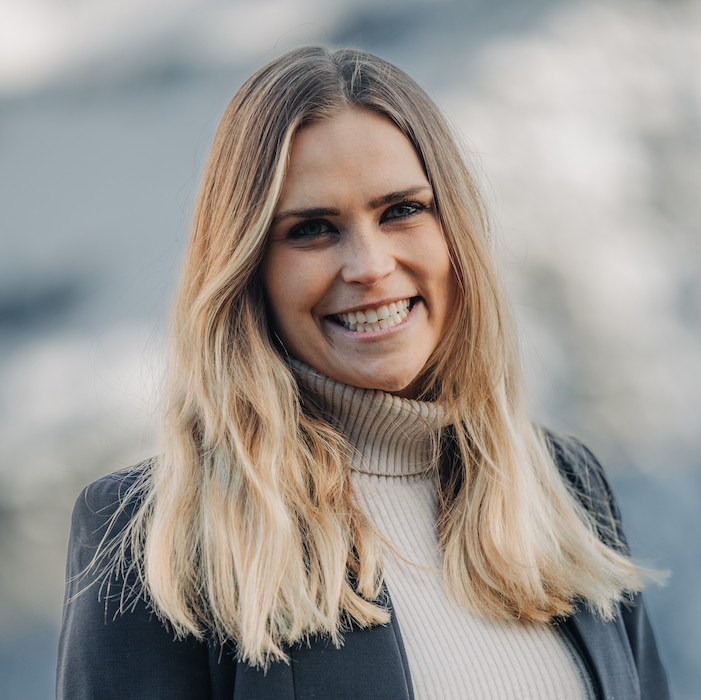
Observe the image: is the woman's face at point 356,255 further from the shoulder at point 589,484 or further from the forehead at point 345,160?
the shoulder at point 589,484

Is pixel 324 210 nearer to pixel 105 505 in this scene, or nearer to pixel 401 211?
pixel 401 211

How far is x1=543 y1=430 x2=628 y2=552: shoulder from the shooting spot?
7.25 feet

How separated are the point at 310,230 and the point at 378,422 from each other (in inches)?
14.4

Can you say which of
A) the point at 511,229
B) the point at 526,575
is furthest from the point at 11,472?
the point at 526,575

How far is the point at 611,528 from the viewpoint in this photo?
7.27 ft

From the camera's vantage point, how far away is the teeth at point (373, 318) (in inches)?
70.4

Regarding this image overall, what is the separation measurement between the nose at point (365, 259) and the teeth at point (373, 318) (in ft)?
0.19

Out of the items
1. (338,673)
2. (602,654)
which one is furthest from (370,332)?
(602,654)

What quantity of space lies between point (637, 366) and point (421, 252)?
287 cm

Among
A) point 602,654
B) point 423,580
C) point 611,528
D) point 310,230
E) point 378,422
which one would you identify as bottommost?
point 602,654

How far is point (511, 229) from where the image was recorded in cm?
446

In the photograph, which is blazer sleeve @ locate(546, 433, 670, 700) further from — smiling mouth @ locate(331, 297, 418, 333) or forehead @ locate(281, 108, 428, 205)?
forehead @ locate(281, 108, 428, 205)

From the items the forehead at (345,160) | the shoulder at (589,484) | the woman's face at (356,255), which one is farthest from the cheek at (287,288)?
the shoulder at (589,484)

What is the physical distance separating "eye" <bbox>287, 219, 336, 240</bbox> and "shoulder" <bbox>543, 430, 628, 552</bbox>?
762 millimetres
